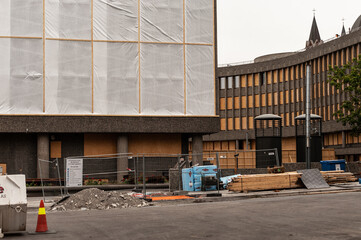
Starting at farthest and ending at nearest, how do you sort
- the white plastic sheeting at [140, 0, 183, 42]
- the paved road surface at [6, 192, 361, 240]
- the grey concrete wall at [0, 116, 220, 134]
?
the white plastic sheeting at [140, 0, 183, 42]
the grey concrete wall at [0, 116, 220, 134]
the paved road surface at [6, 192, 361, 240]

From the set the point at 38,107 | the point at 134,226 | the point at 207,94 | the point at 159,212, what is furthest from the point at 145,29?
the point at 134,226

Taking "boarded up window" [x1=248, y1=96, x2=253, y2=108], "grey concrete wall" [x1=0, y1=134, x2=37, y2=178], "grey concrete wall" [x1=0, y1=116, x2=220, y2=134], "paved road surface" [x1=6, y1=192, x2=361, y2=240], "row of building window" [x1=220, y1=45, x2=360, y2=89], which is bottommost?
"paved road surface" [x1=6, y1=192, x2=361, y2=240]

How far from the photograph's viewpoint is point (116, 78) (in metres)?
35.7

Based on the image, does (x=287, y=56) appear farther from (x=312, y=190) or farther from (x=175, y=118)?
(x=312, y=190)

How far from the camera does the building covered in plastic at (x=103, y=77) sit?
34500 mm

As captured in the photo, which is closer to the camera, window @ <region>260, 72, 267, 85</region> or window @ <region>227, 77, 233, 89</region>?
window @ <region>260, 72, 267, 85</region>

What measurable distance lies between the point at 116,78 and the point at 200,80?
17.6 feet

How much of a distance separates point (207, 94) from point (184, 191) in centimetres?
1211

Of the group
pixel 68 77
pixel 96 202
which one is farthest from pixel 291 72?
pixel 96 202

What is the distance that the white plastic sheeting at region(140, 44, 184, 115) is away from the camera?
3609cm

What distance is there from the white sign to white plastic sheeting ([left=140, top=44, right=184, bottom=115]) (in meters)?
11.4

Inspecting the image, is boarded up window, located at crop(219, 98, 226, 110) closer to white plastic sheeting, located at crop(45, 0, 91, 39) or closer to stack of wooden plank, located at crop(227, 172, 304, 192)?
→ white plastic sheeting, located at crop(45, 0, 91, 39)

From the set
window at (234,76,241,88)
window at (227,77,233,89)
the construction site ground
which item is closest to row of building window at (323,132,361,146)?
window at (234,76,241,88)

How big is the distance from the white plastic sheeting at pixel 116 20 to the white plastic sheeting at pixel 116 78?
1.83ft
